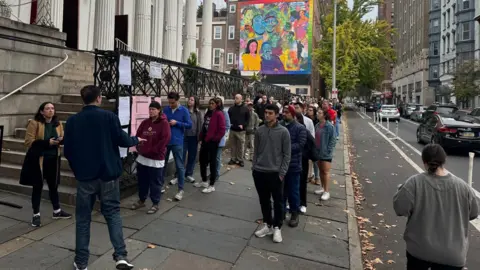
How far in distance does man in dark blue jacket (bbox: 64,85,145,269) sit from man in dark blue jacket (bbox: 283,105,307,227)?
8.31ft

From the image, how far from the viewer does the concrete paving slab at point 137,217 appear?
17.3ft

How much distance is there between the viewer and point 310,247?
491cm

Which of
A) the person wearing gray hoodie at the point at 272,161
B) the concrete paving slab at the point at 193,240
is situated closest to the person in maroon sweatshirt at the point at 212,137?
the concrete paving slab at the point at 193,240

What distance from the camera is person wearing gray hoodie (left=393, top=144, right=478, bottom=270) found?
2.75 meters

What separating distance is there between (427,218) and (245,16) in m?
55.1

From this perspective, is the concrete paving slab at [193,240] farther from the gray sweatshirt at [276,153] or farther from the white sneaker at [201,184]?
the white sneaker at [201,184]

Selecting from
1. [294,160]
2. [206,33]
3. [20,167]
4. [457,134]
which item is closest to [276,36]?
[206,33]

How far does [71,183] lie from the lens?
613cm

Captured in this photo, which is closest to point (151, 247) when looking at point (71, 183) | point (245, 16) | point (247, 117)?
point (71, 183)

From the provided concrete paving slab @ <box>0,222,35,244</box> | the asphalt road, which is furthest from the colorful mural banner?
concrete paving slab @ <box>0,222,35,244</box>

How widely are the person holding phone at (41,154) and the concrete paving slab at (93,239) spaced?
45cm

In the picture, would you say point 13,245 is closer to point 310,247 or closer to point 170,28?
point 310,247

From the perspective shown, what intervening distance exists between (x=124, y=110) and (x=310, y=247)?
391 centimetres

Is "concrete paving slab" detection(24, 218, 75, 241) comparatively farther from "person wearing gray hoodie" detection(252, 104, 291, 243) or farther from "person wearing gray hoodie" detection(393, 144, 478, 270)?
"person wearing gray hoodie" detection(393, 144, 478, 270)
